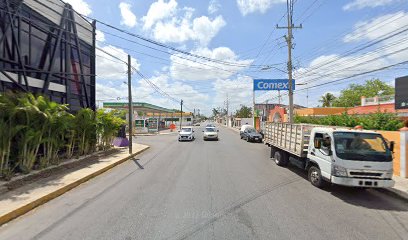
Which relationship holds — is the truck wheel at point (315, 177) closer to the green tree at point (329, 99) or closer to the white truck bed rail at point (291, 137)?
the white truck bed rail at point (291, 137)

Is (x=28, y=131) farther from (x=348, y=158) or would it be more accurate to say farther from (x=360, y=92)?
(x=360, y=92)

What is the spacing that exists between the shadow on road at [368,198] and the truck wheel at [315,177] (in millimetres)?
234

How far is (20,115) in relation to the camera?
970 cm

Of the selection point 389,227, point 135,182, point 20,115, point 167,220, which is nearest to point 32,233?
point 167,220

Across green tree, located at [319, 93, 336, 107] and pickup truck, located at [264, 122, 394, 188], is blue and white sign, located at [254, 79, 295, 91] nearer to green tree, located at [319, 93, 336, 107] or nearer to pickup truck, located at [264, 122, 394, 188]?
pickup truck, located at [264, 122, 394, 188]

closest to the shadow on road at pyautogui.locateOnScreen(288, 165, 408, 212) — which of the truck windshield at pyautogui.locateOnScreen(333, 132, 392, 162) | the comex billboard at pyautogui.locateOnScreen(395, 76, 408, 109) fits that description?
the truck windshield at pyautogui.locateOnScreen(333, 132, 392, 162)

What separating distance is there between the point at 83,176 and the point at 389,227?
30.6ft

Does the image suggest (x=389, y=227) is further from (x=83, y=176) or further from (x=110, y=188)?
(x=83, y=176)

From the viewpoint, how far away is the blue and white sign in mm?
25191

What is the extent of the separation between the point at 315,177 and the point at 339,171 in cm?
139

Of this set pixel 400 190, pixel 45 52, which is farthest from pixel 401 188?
pixel 45 52

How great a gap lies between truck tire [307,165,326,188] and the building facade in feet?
39.2

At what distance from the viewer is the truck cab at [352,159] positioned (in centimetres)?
763

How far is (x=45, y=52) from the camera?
13.9 m
